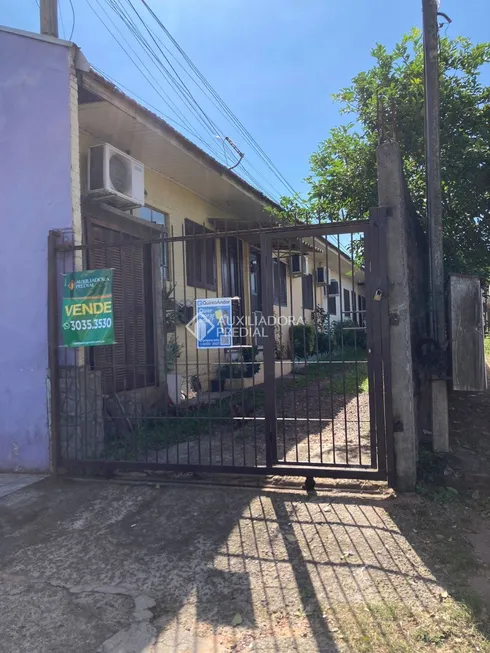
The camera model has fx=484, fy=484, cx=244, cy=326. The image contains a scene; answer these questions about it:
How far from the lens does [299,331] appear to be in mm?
12430

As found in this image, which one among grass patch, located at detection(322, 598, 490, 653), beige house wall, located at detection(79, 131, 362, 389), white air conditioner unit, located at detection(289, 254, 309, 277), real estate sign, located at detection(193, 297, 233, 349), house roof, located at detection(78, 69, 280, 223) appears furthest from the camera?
white air conditioner unit, located at detection(289, 254, 309, 277)

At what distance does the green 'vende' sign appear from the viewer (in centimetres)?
459

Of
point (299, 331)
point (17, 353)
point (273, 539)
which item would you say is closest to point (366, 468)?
point (273, 539)

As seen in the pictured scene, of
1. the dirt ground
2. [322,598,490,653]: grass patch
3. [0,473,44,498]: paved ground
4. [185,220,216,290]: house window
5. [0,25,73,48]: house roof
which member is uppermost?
[0,25,73,48]: house roof

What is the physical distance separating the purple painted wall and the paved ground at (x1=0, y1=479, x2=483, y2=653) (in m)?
0.87

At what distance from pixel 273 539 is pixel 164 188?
6253 millimetres

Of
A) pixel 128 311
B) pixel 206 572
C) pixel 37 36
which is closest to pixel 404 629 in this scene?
pixel 206 572

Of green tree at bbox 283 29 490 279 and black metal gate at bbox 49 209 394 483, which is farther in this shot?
green tree at bbox 283 29 490 279

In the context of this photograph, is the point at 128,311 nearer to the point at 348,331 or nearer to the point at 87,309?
the point at 87,309

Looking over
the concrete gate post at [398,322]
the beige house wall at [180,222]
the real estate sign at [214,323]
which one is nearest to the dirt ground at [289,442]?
the concrete gate post at [398,322]

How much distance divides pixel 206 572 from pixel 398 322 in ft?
7.64

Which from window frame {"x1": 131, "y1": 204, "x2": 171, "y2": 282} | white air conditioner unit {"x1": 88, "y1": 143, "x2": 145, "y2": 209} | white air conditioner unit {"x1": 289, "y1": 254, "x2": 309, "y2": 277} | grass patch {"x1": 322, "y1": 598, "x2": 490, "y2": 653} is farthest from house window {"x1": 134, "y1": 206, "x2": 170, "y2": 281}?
grass patch {"x1": 322, "y1": 598, "x2": 490, "y2": 653}

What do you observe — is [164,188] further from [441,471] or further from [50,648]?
[50,648]

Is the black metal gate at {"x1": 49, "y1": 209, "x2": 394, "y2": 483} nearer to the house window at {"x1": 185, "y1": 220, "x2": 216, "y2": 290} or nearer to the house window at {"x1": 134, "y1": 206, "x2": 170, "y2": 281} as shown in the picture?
the house window at {"x1": 134, "y1": 206, "x2": 170, "y2": 281}
